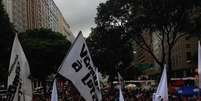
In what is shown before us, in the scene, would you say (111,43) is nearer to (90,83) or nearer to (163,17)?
(163,17)

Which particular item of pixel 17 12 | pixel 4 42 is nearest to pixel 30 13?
pixel 17 12

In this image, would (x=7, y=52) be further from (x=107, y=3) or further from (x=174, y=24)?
(x=174, y=24)

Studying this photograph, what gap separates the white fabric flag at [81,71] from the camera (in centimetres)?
1282

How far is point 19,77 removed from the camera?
525 inches

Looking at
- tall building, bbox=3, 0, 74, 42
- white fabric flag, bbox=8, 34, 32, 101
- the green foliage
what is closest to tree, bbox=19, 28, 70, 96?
the green foliage

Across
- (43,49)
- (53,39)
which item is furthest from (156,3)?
(53,39)

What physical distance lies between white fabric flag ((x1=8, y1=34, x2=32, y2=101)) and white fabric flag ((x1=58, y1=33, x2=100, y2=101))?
1.14 metres

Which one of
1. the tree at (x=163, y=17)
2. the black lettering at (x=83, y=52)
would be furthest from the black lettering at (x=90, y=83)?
the tree at (x=163, y=17)

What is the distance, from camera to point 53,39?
89.7m

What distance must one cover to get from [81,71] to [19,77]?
1.41 m

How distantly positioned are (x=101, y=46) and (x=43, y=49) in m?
24.7

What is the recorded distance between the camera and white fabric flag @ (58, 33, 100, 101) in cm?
1282

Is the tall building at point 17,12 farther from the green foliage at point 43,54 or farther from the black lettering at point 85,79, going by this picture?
the black lettering at point 85,79

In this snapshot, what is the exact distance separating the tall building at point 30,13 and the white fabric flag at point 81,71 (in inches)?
3690
